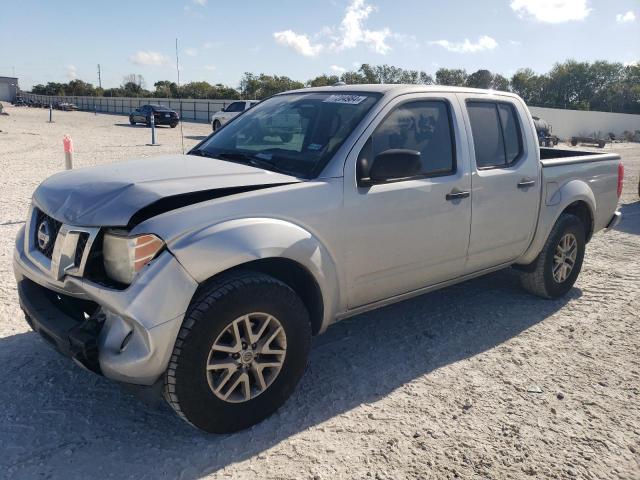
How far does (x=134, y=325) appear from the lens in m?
2.49

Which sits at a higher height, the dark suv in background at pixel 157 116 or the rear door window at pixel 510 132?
the rear door window at pixel 510 132

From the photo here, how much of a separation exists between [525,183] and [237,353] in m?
2.88

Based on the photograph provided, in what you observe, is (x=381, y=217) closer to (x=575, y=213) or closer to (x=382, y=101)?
(x=382, y=101)

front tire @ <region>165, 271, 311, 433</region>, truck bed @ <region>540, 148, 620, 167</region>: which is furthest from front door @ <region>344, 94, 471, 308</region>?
truck bed @ <region>540, 148, 620, 167</region>

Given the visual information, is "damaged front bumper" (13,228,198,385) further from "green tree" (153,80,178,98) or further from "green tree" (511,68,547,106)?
"green tree" (511,68,547,106)

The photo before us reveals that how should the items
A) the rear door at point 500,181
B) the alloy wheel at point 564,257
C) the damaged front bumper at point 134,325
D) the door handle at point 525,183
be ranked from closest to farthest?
the damaged front bumper at point 134,325 → the rear door at point 500,181 → the door handle at point 525,183 → the alloy wheel at point 564,257

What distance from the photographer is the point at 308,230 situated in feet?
9.98

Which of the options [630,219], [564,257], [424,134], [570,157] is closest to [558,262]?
[564,257]

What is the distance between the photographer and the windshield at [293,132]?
3.37m

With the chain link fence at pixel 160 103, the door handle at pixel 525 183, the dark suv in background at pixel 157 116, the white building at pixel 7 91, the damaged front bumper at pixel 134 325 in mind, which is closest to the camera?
the damaged front bumper at pixel 134 325

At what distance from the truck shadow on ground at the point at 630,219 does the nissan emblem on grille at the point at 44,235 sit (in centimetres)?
807

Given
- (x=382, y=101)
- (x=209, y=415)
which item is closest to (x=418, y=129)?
(x=382, y=101)

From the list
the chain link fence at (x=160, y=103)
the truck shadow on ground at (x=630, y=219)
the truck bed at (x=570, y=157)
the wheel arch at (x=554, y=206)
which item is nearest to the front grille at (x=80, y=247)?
the wheel arch at (x=554, y=206)

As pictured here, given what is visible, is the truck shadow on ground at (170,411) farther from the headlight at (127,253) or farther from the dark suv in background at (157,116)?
the dark suv in background at (157,116)
